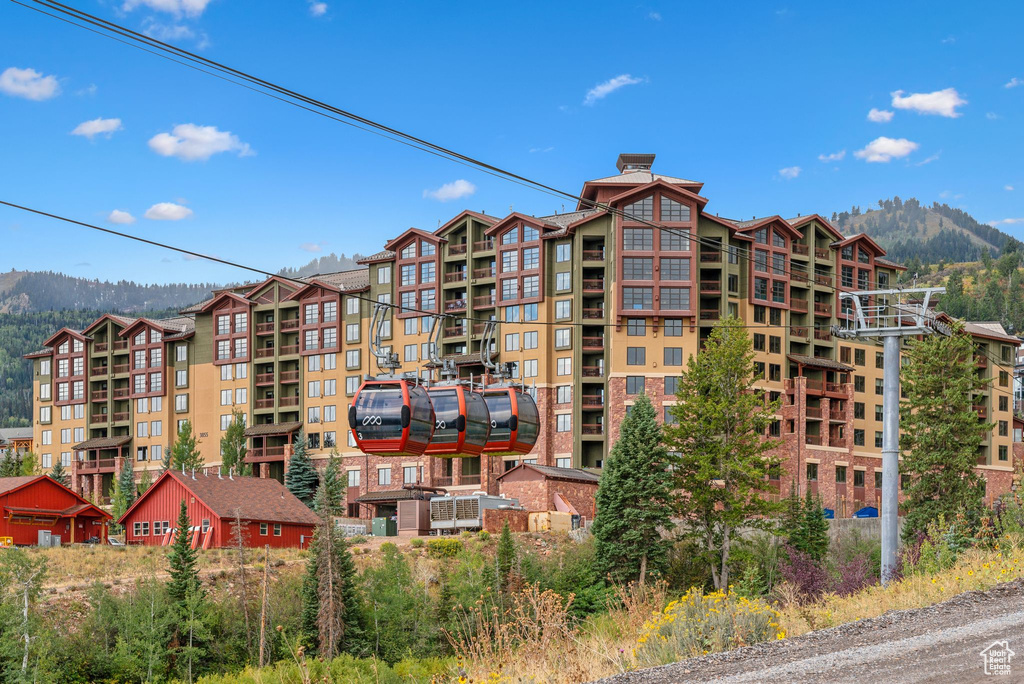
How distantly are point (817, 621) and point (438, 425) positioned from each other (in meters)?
16.9

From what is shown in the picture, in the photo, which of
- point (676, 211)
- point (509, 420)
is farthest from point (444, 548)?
point (676, 211)

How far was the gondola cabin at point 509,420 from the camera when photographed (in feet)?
109

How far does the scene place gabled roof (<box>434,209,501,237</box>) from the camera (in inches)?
3735

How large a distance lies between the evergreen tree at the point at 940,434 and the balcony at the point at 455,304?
1406 inches

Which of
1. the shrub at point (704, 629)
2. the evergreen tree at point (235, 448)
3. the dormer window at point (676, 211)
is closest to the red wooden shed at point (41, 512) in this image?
the evergreen tree at point (235, 448)

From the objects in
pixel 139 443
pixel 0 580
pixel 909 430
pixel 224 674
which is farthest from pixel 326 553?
pixel 139 443

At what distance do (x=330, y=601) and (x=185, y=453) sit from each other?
46.9m

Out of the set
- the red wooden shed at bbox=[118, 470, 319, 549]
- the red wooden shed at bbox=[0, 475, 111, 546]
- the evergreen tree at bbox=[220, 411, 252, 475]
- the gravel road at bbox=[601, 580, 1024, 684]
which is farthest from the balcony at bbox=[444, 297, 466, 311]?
the gravel road at bbox=[601, 580, 1024, 684]

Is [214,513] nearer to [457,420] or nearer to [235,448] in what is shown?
[235,448]

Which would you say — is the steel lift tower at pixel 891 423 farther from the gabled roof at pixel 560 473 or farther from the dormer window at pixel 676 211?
the dormer window at pixel 676 211

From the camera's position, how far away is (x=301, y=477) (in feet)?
317

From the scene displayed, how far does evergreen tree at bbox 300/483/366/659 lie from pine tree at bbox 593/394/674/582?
13.8m

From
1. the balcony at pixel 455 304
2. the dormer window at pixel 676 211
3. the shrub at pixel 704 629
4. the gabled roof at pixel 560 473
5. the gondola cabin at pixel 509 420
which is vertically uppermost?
the dormer window at pixel 676 211

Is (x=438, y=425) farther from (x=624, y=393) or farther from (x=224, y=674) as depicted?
(x=624, y=393)
